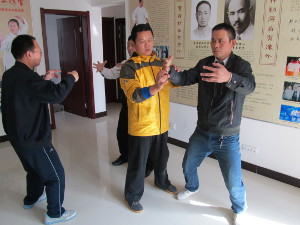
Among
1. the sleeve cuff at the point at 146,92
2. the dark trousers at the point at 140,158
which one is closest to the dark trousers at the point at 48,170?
the dark trousers at the point at 140,158

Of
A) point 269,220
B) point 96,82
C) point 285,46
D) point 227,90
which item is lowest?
point 269,220

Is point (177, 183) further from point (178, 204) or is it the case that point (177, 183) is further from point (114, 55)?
point (114, 55)

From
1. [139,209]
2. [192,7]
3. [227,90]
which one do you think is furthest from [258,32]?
[139,209]

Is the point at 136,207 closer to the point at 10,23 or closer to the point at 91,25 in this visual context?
the point at 10,23

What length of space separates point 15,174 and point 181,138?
203cm

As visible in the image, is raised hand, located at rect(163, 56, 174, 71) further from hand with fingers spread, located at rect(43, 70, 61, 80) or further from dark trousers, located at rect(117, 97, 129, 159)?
dark trousers, located at rect(117, 97, 129, 159)

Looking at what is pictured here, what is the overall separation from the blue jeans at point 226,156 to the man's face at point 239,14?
125 centimetres

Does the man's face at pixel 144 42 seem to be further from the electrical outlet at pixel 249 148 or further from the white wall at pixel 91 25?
the white wall at pixel 91 25

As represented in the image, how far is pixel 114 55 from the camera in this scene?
5.81 metres

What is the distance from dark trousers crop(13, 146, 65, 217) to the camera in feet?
5.88

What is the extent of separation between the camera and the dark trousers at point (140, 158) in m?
1.98

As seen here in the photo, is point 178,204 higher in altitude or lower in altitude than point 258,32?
lower

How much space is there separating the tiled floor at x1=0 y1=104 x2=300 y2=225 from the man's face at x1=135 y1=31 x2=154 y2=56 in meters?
1.29

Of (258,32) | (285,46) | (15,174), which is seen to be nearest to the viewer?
(285,46)
